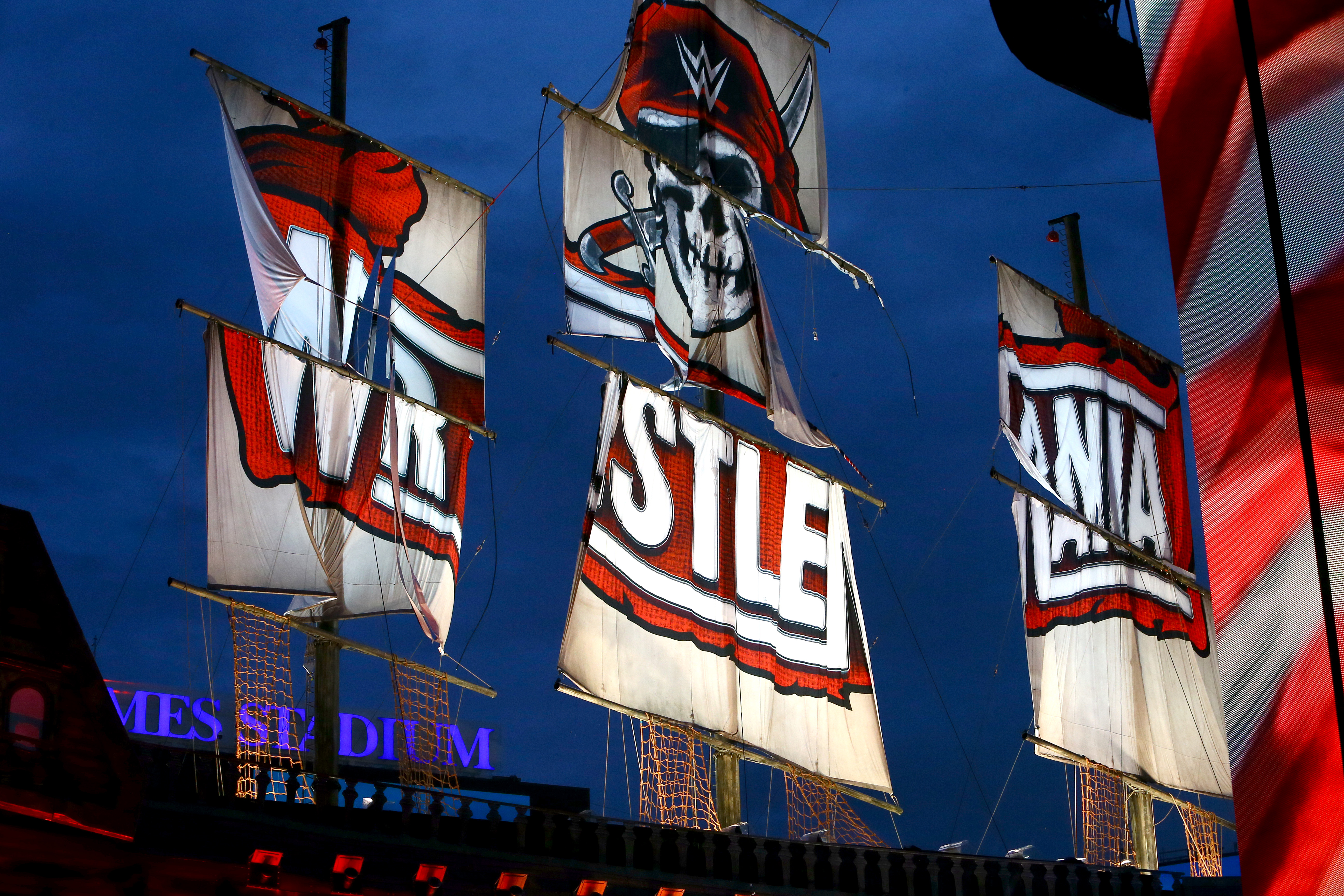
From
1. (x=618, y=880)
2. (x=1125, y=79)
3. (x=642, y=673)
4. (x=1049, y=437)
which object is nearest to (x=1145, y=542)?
(x=1049, y=437)

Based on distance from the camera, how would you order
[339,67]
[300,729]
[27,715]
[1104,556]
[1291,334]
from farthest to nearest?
[300,729]
[1104,556]
[339,67]
[27,715]
[1291,334]

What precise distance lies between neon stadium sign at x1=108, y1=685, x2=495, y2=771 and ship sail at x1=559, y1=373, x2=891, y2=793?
247 inches

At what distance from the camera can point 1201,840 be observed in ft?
94.5

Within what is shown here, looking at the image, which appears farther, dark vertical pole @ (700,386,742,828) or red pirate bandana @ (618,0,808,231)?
red pirate bandana @ (618,0,808,231)

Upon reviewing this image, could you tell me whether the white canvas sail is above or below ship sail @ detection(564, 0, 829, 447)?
below

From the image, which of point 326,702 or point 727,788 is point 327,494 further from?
point 727,788

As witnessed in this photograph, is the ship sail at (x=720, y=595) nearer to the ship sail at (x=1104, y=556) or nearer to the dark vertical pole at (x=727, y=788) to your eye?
the dark vertical pole at (x=727, y=788)

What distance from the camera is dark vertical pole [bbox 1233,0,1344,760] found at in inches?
241

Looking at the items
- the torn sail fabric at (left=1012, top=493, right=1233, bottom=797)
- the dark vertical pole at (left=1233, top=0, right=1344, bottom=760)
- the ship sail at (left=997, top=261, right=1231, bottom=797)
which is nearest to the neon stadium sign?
the torn sail fabric at (left=1012, top=493, right=1233, bottom=797)

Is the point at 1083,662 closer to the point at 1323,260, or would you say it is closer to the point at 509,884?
the point at 509,884

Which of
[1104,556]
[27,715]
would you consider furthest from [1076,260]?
[27,715]

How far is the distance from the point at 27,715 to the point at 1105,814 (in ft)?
68.4

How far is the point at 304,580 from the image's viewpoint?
21.3 meters

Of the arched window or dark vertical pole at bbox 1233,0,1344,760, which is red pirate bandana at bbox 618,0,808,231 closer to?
the arched window
